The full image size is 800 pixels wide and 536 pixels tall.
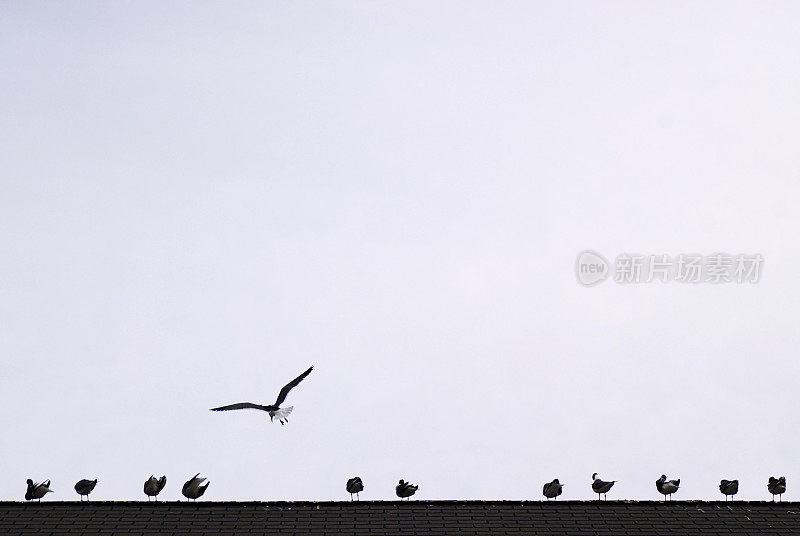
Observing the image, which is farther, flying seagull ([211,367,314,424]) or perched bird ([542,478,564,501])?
perched bird ([542,478,564,501])

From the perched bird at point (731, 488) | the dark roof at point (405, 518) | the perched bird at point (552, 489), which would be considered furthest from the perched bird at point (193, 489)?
the perched bird at point (731, 488)

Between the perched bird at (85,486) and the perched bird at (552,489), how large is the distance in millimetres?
17311

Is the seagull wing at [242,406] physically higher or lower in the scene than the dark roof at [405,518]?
higher

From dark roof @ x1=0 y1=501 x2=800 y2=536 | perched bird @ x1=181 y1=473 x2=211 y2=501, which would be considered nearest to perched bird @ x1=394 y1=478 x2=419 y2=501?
dark roof @ x1=0 y1=501 x2=800 y2=536

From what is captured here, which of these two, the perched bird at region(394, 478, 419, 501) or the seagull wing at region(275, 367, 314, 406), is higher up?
the seagull wing at region(275, 367, 314, 406)

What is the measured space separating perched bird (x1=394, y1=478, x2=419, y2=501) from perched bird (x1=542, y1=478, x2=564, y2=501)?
4969mm

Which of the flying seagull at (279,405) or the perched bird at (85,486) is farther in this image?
the perched bird at (85,486)

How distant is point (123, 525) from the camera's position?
39.5m

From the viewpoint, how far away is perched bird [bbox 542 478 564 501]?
142ft

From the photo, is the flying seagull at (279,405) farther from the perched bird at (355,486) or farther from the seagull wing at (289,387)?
the perched bird at (355,486)

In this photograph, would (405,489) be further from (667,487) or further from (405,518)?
(667,487)

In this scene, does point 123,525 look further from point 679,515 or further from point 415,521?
point 679,515

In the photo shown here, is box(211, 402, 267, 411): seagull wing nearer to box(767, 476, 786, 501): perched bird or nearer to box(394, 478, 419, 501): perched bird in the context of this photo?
box(394, 478, 419, 501): perched bird

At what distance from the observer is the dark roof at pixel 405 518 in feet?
129
